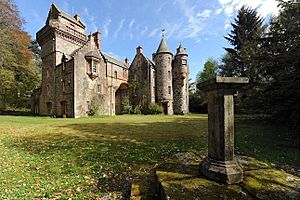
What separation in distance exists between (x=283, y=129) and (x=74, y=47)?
97.4ft

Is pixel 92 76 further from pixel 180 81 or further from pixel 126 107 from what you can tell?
pixel 180 81

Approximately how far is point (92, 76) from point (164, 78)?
1186cm

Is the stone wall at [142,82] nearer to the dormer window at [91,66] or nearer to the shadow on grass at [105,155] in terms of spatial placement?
the dormer window at [91,66]

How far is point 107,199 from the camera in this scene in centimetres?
395

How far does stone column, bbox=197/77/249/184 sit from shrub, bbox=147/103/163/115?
1131 inches

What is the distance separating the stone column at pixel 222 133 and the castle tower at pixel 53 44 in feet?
96.9

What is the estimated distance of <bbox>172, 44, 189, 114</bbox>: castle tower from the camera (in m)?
34.7

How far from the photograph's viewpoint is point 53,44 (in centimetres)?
2875

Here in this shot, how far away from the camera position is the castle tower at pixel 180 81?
34688 mm

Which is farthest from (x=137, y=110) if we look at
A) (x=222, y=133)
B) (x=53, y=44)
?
(x=222, y=133)

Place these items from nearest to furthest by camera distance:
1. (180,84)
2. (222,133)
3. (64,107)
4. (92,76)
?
(222,133) < (64,107) < (92,76) < (180,84)

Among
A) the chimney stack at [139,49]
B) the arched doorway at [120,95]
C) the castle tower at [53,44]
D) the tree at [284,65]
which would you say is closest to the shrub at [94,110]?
the castle tower at [53,44]

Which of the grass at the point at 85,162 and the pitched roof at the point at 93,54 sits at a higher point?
the pitched roof at the point at 93,54

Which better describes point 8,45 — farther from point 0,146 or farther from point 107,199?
point 107,199
